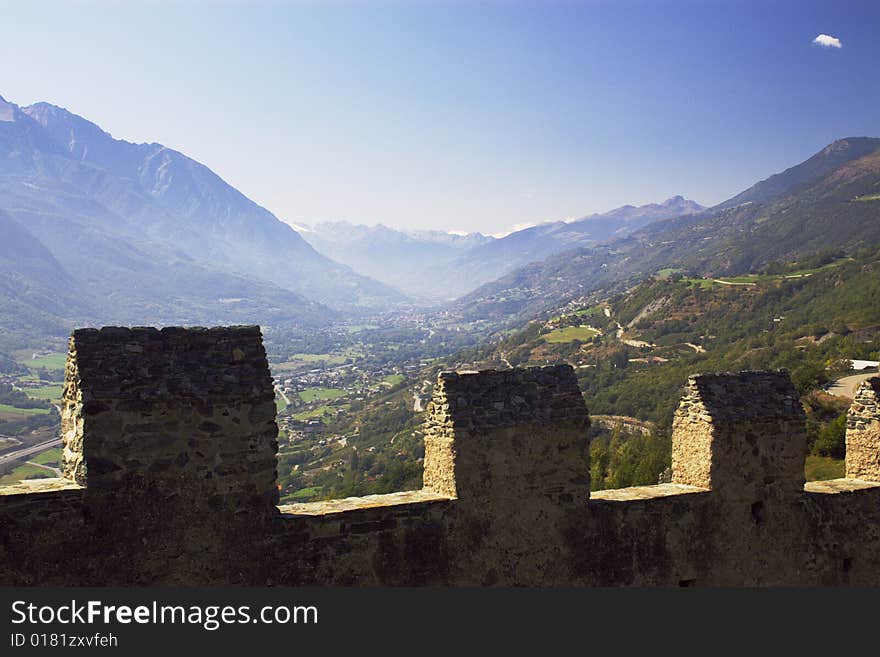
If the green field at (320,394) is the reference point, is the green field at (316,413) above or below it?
below

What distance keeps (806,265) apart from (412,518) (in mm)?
151252

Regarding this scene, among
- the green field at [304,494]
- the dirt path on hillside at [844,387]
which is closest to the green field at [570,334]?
the green field at [304,494]

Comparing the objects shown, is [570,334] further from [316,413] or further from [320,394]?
[320,394]

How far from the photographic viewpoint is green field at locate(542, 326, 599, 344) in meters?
136

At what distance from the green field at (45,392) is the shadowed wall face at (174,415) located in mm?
143604

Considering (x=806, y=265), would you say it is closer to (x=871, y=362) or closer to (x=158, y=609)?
(x=871, y=362)

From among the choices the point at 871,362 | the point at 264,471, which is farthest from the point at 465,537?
the point at 871,362

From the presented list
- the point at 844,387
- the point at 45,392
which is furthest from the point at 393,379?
the point at 844,387

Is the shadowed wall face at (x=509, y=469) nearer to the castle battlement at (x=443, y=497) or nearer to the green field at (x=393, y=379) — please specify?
the castle battlement at (x=443, y=497)

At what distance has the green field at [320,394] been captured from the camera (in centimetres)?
15838

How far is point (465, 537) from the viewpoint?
736 centimetres

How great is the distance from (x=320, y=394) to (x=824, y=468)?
143735mm

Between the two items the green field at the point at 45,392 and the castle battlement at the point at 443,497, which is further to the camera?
the green field at the point at 45,392

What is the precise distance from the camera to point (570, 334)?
462 ft
